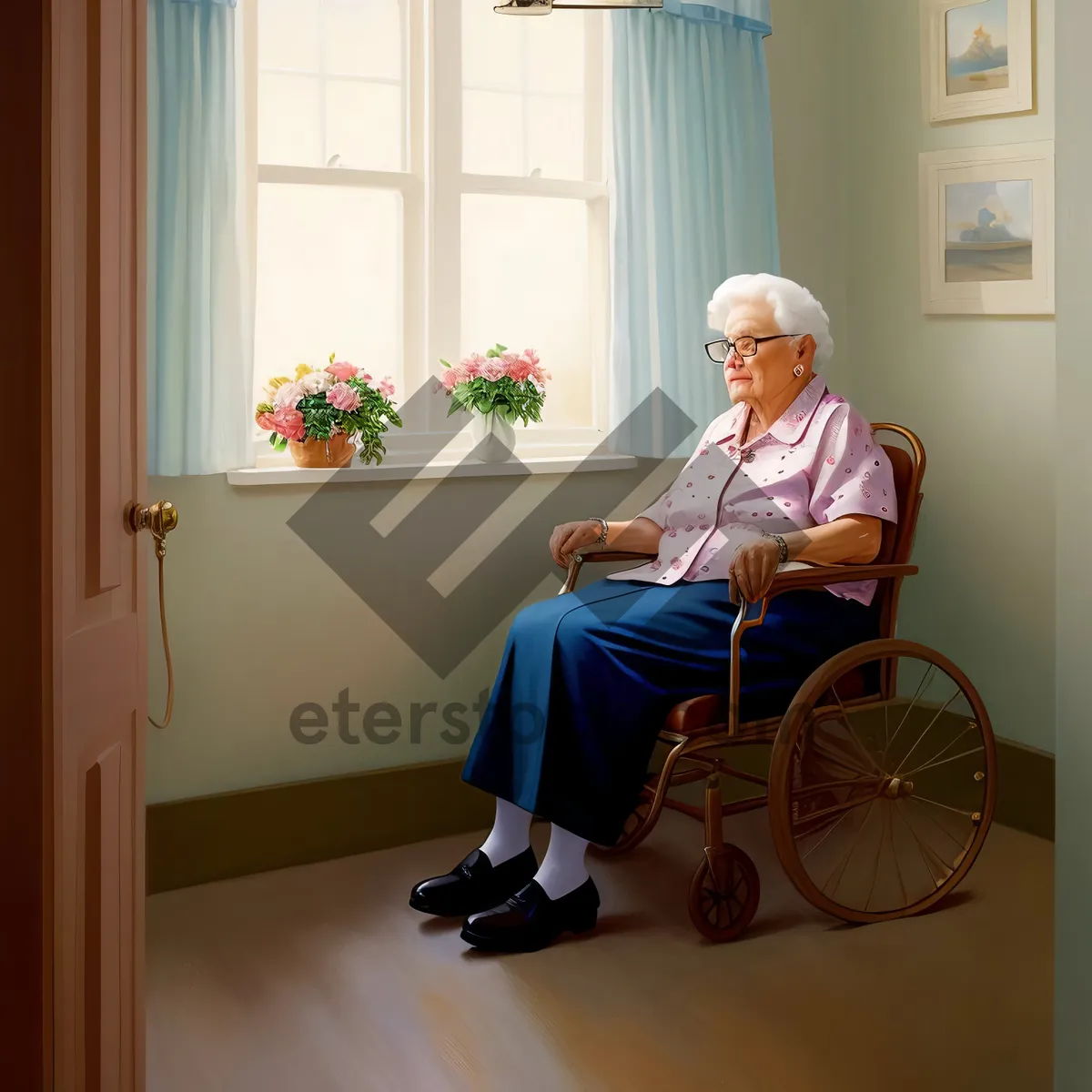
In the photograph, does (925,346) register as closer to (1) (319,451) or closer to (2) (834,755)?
(2) (834,755)

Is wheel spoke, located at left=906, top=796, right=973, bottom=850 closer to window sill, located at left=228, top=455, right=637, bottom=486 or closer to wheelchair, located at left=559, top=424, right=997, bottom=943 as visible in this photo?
wheelchair, located at left=559, top=424, right=997, bottom=943

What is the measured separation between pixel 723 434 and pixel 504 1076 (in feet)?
5.06

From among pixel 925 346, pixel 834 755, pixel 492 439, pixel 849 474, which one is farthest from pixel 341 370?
pixel 925 346

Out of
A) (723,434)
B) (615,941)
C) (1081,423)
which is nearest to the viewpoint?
(1081,423)

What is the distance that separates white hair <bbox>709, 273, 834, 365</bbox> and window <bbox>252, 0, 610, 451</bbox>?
0.58 metres

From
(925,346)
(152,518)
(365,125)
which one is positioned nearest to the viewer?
(152,518)

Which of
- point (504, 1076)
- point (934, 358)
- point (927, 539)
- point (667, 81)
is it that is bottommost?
point (504, 1076)

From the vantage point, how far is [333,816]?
9.52 ft

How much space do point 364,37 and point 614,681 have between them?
176 centimetres

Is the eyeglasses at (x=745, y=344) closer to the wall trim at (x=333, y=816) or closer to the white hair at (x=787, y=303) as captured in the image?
the white hair at (x=787, y=303)

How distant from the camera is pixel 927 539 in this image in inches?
129

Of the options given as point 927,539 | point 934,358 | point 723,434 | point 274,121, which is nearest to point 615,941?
point 723,434

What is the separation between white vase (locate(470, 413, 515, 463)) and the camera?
3.01m

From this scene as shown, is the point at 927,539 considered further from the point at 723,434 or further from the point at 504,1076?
the point at 504,1076
